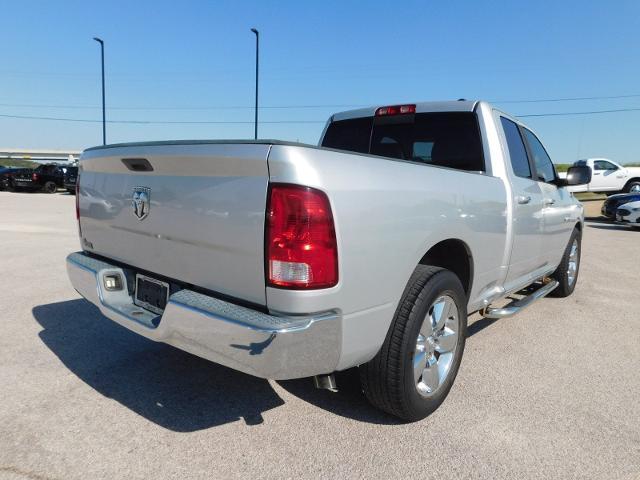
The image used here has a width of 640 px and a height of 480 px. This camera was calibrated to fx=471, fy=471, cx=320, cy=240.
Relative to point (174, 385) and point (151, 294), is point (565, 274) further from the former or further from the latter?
point (151, 294)

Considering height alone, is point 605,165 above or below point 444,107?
above

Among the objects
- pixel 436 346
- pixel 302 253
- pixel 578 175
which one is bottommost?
pixel 436 346

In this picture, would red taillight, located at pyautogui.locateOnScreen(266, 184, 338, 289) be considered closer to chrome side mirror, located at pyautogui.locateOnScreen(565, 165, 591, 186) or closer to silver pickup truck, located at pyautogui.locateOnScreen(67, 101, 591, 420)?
silver pickup truck, located at pyautogui.locateOnScreen(67, 101, 591, 420)

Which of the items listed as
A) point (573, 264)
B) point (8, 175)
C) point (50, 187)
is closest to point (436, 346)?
point (573, 264)

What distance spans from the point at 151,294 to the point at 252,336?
938 millimetres

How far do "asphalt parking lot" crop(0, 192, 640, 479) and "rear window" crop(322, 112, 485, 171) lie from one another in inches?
60.5

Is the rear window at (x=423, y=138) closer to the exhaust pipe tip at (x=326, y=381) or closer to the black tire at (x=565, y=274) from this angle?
the exhaust pipe tip at (x=326, y=381)

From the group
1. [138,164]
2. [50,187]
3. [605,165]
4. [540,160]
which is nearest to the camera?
[138,164]

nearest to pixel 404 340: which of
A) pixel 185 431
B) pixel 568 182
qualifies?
pixel 185 431

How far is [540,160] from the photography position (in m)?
4.59

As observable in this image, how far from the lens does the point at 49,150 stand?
297 feet

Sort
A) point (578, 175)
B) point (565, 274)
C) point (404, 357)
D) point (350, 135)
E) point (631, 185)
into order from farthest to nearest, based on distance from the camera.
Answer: point (631, 185) → point (565, 274) → point (578, 175) → point (350, 135) → point (404, 357)

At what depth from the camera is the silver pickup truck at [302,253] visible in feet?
6.29

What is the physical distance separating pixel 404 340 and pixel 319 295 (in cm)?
65
